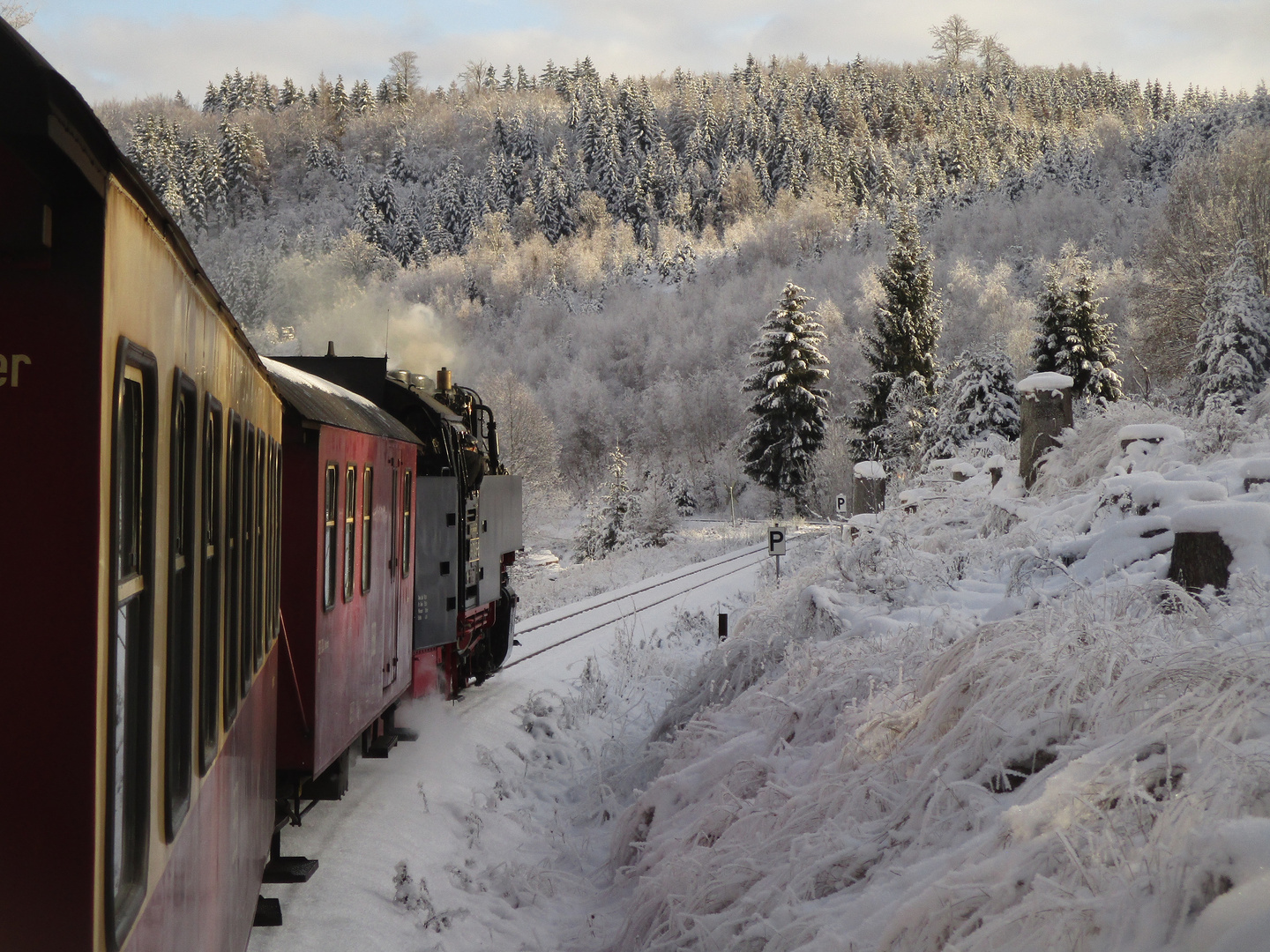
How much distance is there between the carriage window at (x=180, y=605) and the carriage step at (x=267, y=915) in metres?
3.71

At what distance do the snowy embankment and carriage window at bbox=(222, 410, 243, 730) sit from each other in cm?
229

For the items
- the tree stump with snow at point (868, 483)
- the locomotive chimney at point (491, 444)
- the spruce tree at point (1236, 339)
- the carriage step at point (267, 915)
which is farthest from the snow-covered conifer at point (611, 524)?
the carriage step at point (267, 915)

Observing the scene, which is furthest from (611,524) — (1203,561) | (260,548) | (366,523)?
(260,548)

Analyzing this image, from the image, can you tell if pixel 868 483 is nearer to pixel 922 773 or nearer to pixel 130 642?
pixel 922 773

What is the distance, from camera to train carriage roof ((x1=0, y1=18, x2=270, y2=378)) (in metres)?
1.62

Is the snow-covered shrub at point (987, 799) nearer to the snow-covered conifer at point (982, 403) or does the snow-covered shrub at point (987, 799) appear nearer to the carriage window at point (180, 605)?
the carriage window at point (180, 605)

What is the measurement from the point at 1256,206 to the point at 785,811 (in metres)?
40.0

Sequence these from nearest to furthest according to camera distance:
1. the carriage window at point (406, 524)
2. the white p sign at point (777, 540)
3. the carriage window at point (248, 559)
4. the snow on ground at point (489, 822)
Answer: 1. the carriage window at point (248, 559)
2. the snow on ground at point (489, 822)
3. the carriage window at point (406, 524)
4. the white p sign at point (777, 540)

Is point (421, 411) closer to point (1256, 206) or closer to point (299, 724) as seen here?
point (299, 724)

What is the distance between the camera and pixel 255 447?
4.55 m

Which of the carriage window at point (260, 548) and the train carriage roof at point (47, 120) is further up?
the train carriage roof at point (47, 120)

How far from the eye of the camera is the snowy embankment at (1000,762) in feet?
9.62

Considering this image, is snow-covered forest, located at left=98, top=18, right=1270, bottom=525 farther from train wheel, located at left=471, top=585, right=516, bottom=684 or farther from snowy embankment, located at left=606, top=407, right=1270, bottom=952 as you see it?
snowy embankment, located at left=606, top=407, right=1270, bottom=952

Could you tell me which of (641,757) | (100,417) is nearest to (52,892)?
(100,417)
